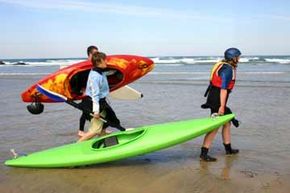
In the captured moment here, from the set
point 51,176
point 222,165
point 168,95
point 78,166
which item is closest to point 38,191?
point 51,176

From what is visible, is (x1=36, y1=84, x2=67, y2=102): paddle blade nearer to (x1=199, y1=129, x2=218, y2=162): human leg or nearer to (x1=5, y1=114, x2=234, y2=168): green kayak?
(x1=5, y1=114, x2=234, y2=168): green kayak

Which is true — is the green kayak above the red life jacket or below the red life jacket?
below

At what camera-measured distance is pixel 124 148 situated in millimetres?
5340

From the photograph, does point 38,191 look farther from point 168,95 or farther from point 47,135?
point 168,95

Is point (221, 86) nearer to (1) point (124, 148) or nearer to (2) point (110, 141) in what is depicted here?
(1) point (124, 148)

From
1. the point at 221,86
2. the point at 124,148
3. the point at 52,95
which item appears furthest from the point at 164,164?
the point at 52,95

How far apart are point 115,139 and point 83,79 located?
4.92 ft

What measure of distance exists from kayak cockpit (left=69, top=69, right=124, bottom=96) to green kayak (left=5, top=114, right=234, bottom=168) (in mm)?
1280

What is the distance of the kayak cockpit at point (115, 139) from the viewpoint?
5661 millimetres

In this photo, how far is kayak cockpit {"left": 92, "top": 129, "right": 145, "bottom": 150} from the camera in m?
5.66

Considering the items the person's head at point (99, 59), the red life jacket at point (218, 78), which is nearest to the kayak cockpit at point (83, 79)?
the person's head at point (99, 59)

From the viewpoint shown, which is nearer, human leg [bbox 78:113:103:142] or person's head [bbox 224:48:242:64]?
person's head [bbox 224:48:242:64]

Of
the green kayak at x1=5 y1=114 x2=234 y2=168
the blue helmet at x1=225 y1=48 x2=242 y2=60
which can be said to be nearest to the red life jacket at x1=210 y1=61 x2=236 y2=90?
the blue helmet at x1=225 y1=48 x2=242 y2=60

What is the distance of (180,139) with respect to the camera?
539cm
